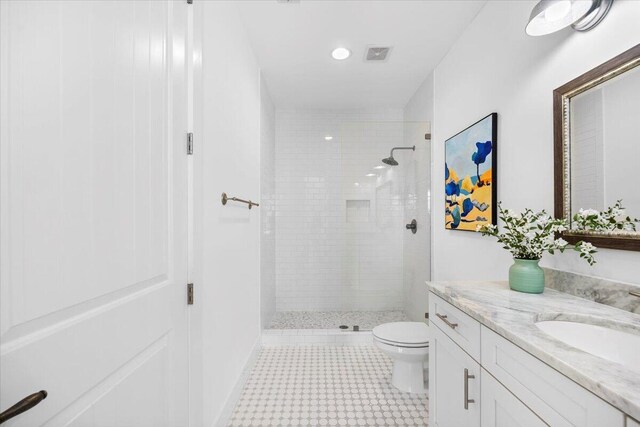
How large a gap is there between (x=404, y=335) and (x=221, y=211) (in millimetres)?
1490

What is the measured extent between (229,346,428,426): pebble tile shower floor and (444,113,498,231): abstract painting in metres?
1.19

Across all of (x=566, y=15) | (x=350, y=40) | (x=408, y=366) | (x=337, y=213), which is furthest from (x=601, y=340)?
(x=337, y=213)

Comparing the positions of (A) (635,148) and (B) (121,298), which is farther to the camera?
(A) (635,148)

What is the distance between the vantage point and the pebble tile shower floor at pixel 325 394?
1748 mm

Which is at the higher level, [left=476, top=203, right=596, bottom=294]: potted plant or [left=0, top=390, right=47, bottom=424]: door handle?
[left=476, top=203, right=596, bottom=294]: potted plant

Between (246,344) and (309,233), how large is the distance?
5.05ft

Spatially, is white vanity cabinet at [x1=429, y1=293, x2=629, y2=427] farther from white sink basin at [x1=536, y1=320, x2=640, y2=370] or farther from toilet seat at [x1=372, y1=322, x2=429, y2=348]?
toilet seat at [x1=372, y1=322, x2=429, y2=348]

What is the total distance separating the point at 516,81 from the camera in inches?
61.5

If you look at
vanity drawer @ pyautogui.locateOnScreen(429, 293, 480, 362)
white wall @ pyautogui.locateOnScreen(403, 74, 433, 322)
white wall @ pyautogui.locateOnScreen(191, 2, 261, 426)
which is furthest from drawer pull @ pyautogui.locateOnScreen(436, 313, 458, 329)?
white wall @ pyautogui.locateOnScreen(403, 74, 433, 322)

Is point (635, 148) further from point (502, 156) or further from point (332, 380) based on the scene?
point (332, 380)

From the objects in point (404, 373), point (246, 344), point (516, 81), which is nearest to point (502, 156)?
point (516, 81)

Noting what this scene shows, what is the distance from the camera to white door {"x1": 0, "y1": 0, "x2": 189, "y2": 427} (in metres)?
0.53

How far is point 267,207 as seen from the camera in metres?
3.12

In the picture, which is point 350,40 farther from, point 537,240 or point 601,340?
point 601,340
